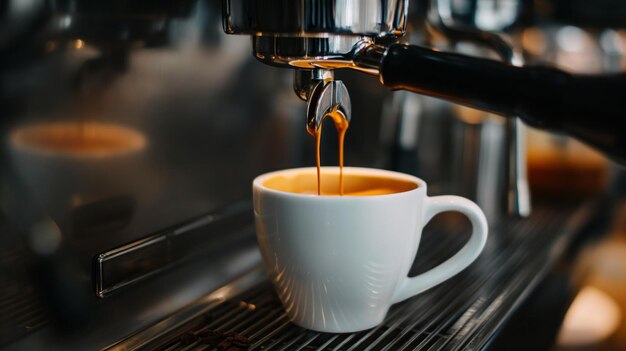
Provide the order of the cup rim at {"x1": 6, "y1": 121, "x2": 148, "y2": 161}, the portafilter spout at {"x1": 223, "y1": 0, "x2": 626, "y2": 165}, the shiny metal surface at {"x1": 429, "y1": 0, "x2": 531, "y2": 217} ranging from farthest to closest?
the shiny metal surface at {"x1": 429, "y1": 0, "x2": 531, "y2": 217} < the cup rim at {"x1": 6, "y1": 121, "x2": 148, "y2": 161} < the portafilter spout at {"x1": 223, "y1": 0, "x2": 626, "y2": 165}

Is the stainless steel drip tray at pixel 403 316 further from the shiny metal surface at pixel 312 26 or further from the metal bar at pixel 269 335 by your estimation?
the shiny metal surface at pixel 312 26

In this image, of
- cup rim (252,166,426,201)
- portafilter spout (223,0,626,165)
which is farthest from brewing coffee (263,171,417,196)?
portafilter spout (223,0,626,165)

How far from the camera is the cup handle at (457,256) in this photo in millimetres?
478

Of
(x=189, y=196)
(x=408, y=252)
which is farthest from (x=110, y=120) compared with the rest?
(x=408, y=252)

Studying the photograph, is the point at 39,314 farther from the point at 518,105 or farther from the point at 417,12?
the point at 417,12

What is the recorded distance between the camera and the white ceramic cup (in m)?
0.43

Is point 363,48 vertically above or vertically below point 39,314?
above

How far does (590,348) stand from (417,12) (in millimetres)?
366

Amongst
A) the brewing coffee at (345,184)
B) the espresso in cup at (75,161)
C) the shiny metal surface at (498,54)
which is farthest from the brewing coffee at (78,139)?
the shiny metal surface at (498,54)

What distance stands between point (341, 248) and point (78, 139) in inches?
6.5

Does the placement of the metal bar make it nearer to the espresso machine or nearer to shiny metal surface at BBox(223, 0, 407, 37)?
the espresso machine

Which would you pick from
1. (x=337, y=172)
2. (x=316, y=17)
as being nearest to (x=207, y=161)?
(x=337, y=172)

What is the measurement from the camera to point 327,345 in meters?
0.44

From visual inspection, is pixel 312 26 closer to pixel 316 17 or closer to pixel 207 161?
pixel 316 17
